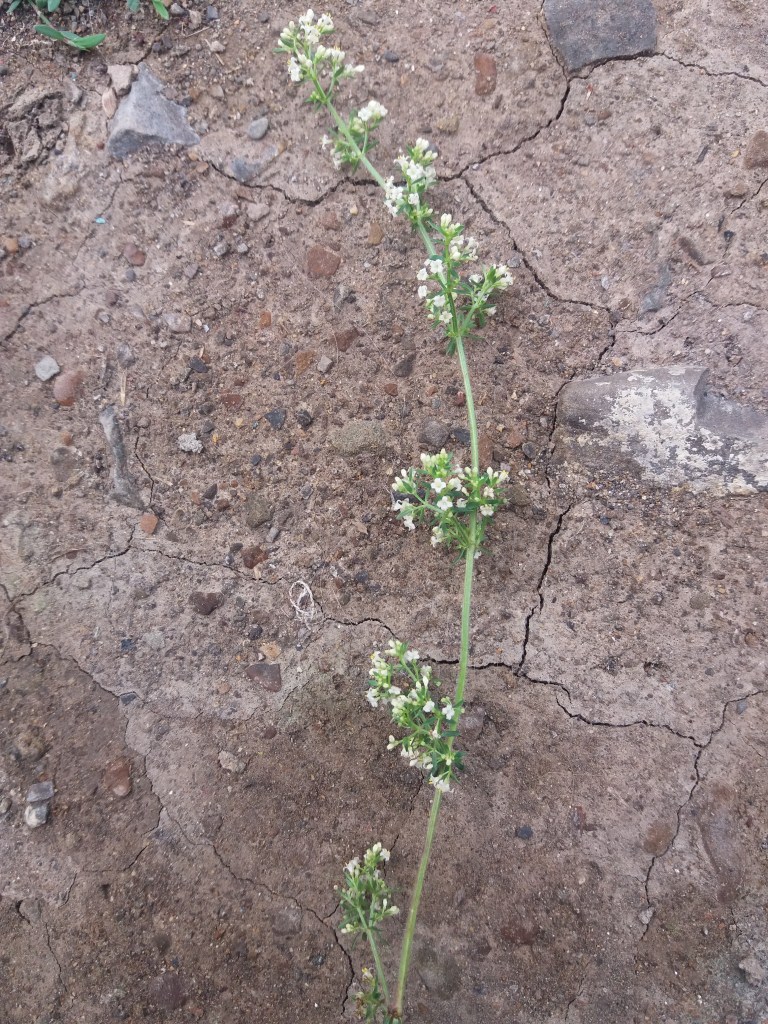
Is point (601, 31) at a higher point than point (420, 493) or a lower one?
higher

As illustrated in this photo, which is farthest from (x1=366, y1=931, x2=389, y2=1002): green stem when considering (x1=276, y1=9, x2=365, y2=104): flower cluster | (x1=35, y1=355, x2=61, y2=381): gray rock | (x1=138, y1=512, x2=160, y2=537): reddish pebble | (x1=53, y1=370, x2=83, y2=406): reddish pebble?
(x1=276, y1=9, x2=365, y2=104): flower cluster

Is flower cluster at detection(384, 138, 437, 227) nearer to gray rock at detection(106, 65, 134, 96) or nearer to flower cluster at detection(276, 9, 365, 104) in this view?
flower cluster at detection(276, 9, 365, 104)

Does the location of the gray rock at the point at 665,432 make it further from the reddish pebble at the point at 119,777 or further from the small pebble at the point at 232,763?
the reddish pebble at the point at 119,777

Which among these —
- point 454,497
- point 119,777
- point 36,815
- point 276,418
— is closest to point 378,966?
point 119,777

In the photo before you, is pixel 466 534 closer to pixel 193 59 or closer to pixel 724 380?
pixel 724 380

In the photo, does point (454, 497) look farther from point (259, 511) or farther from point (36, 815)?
point (36, 815)

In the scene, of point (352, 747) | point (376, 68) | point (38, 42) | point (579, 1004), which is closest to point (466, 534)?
point (352, 747)
